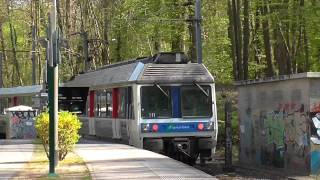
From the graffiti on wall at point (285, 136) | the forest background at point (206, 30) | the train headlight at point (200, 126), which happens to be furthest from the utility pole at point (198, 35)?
the train headlight at point (200, 126)

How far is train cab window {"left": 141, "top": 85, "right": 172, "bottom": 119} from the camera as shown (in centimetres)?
2053

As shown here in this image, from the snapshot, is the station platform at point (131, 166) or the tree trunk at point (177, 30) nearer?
the station platform at point (131, 166)

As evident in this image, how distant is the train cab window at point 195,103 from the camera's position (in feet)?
68.0

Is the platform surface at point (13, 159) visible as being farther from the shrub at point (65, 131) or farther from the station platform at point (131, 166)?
the station platform at point (131, 166)

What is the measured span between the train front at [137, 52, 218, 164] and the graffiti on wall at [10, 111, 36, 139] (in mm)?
15213

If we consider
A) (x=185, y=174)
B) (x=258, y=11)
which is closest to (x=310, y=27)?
(x=258, y=11)

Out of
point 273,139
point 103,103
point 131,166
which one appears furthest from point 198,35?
point 131,166

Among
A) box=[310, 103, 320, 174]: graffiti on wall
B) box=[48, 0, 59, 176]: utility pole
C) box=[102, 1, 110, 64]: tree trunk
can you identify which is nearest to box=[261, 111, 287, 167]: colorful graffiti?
box=[310, 103, 320, 174]: graffiti on wall

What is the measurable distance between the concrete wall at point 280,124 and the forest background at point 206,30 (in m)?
5.25

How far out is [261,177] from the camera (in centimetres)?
1930

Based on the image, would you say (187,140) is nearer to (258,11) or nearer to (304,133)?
(304,133)

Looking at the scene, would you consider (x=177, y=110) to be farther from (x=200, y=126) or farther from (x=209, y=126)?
(x=209, y=126)

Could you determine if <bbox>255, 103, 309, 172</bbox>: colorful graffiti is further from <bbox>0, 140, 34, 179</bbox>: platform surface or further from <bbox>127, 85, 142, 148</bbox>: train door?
<bbox>0, 140, 34, 179</bbox>: platform surface

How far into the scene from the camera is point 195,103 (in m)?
20.8
